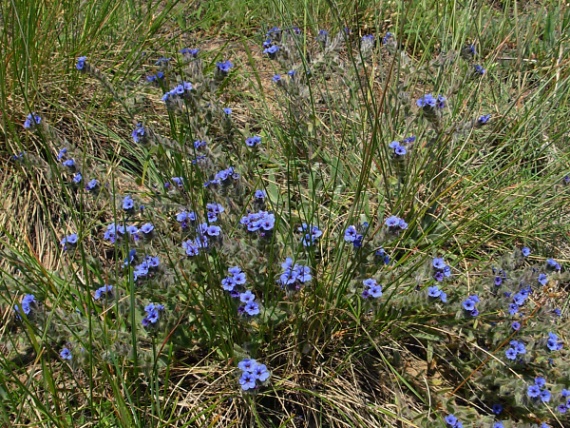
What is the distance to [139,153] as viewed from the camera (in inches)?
115

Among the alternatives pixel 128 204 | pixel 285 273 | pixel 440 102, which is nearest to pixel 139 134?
pixel 128 204

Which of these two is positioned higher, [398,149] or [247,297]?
[398,149]

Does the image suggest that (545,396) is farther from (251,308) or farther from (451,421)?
(251,308)

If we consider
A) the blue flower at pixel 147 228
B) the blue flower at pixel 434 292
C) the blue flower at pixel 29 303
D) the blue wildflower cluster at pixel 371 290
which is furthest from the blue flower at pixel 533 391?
the blue flower at pixel 29 303

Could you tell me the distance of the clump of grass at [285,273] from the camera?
201cm

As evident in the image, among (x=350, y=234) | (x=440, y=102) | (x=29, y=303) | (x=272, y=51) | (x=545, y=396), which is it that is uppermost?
(x=272, y=51)

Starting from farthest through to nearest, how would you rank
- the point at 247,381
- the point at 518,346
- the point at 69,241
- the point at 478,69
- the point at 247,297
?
the point at 478,69 < the point at 69,241 < the point at 518,346 < the point at 247,297 < the point at 247,381

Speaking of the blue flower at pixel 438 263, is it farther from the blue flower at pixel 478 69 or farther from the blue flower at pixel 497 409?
the blue flower at pixel 478 69

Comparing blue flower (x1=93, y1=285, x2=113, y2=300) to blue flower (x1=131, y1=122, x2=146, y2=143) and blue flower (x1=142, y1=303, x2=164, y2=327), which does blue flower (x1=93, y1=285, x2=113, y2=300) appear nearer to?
blue flower (x1=142, y1=303, x2=164, y2=327)

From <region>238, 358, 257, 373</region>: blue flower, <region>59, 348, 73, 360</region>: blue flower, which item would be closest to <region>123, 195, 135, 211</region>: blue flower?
<region>59, 348, 73, 360</region>: blue flower

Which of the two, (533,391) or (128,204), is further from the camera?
(128,204)

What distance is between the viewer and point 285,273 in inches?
80.2

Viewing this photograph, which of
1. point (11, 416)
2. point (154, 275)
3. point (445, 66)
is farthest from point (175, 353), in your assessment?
point (445, 66)

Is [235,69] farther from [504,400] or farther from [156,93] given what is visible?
[504,400]
